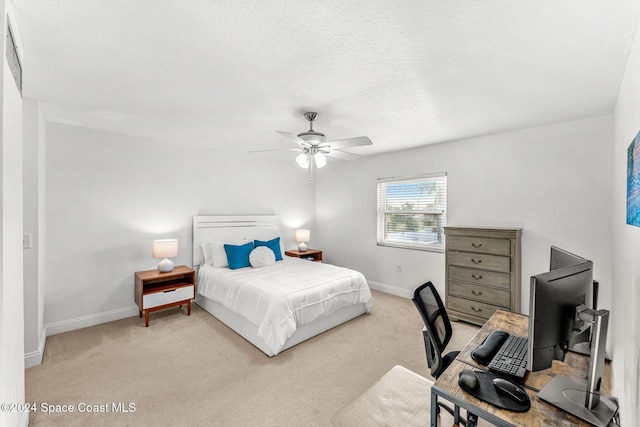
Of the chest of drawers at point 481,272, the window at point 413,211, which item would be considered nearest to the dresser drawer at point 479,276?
the chest of drawers at point 481,272

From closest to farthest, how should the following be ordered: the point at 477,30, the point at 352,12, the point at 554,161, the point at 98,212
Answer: the point at 352,12, the point at 477,30, the point at 554,161, the point at 98,212

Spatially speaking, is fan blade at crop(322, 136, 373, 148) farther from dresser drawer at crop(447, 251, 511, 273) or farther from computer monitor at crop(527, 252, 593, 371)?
dresser drawer at crop(447, 251, 511, 273)

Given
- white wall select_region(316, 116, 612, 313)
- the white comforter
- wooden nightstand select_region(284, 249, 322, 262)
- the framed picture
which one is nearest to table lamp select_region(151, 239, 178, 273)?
the white comforter

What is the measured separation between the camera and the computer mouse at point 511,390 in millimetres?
1035

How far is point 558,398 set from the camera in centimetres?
105

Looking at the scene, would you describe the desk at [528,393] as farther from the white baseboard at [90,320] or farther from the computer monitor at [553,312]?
the white baseboard at [90,320]

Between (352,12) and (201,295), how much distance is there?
3.88 m

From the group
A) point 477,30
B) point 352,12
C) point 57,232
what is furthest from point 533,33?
point 57,232

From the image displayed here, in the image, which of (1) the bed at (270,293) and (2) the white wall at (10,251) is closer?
(2) the white wall at (10,251)

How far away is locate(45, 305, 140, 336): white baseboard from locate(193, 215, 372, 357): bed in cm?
85

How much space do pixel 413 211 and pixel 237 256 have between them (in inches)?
110

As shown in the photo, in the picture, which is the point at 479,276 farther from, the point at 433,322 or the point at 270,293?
the point at 270,293

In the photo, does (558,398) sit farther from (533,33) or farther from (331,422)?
(533,33)

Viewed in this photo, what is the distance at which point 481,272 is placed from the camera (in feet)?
10.9
